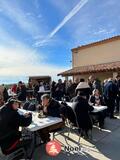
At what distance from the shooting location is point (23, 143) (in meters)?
4.75

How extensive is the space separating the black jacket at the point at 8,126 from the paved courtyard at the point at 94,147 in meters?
1.06

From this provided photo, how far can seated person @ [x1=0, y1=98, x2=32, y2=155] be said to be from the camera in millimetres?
4480

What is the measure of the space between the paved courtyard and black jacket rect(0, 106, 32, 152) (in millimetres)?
1060

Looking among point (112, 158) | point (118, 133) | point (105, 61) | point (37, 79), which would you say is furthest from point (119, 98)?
point (37, 79)

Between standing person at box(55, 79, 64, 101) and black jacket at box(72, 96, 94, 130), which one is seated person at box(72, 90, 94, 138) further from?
standing person at box(55, 79, 64, 101)

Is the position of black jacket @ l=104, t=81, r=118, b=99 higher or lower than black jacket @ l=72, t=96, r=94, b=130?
higher

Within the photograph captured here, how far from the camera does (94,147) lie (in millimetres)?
5914

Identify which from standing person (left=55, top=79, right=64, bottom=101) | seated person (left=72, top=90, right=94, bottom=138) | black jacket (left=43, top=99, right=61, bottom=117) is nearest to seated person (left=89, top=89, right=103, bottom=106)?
seated person (left=72, top=90, right=94, bottom=138)

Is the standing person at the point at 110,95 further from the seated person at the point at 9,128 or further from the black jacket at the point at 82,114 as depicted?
the seated person at the point at 9,128

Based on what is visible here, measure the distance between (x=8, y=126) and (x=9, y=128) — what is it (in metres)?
0.05

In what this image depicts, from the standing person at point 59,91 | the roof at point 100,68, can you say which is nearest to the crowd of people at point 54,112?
the standing person at point 59,91

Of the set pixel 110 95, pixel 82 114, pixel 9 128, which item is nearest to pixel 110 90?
pixel 110 95

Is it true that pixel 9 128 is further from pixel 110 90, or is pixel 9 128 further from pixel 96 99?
pixel 110 90

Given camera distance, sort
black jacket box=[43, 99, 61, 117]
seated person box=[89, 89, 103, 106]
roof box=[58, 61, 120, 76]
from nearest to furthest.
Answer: black jacket box=[43, 99, 61, 117]
seated person box=[89, 89, 103, 106]
roof box=[58, 61, 120, 76]
